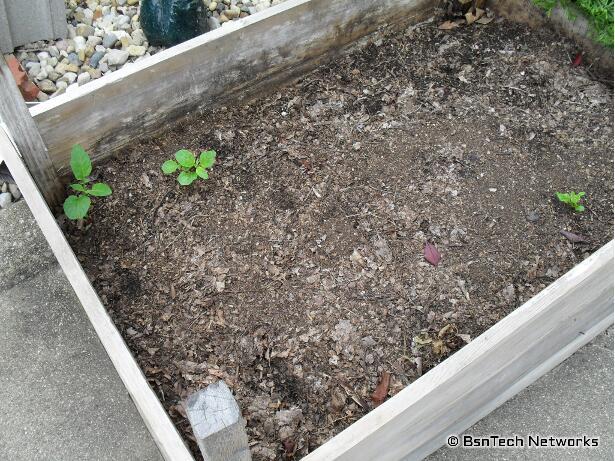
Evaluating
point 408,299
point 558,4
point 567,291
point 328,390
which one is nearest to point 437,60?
point 558,4

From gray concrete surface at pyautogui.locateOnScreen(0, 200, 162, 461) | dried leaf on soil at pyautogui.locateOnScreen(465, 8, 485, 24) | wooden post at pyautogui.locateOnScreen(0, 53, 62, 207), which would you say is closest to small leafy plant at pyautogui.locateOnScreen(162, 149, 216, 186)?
wooden post at pyautogui.locateOnScreen(0, 53, 62, 207)

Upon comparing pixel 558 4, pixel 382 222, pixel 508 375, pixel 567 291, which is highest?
pixel 558 4

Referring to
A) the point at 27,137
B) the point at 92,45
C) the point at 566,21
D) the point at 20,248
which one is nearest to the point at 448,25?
the point at 566,21

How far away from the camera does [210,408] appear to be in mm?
1122

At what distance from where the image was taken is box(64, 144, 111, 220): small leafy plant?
2.17 m

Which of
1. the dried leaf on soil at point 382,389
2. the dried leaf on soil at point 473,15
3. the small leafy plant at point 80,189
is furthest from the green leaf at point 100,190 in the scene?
the dried leaf on soil at point 473,15

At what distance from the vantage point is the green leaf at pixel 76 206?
2.17 m

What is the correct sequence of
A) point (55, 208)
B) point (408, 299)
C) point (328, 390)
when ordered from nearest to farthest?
point (328, 390)
point (408, 299)
point (55, 208)

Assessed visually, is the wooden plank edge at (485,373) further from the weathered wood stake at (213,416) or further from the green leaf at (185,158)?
the green leaf at (185,158)

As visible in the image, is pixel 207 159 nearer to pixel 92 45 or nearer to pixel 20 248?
pixel 20 248

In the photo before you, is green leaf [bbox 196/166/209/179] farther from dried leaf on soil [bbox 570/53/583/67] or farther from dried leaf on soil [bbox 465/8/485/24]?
dried leaf on soil [bbox 570/53/583/67]

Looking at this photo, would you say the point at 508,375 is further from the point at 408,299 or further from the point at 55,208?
the point at 55,208

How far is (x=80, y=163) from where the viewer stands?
7.19 feet

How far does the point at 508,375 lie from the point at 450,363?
1.33 feet
